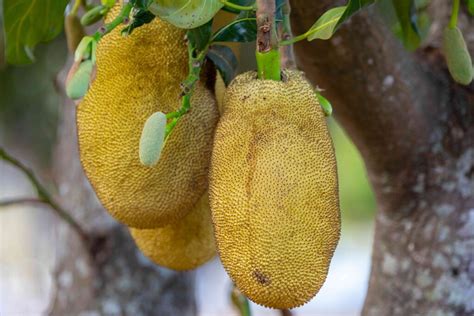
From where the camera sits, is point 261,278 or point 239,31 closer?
point 261,278

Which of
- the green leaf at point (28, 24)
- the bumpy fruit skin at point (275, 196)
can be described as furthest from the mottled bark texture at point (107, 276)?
the bumpy fruit skin at point (275, 196)

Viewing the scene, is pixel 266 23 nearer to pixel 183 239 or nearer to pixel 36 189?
pixel 183 239

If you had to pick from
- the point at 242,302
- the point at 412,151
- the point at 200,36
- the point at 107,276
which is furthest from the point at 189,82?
the point at 107,276

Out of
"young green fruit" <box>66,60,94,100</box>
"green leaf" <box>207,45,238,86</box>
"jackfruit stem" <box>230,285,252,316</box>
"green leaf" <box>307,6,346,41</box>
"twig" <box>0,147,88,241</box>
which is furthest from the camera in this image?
"twig" <box>0,147,88,241</box>

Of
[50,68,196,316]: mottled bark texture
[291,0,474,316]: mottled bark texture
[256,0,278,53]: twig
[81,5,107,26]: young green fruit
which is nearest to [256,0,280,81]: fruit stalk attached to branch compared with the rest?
[256,0,278,53]: twig

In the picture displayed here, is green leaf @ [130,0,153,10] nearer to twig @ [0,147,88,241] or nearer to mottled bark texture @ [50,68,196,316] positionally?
twig @ [0,147,88,241]

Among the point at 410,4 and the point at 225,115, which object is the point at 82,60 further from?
the point at 410,4
